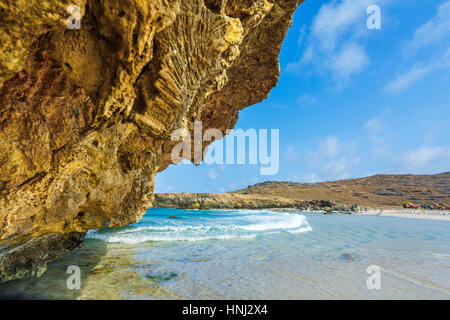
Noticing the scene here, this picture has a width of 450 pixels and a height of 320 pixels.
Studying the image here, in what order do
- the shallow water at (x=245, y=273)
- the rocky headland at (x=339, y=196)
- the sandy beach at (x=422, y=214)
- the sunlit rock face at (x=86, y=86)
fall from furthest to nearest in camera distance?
1. the rocky headland at (x=339, y=196)
2. the sandy beach at (x=422, y=214)
3. the shallow water at (x=245, y=273)
4. the sunlit rock face at (x=86, y=86)

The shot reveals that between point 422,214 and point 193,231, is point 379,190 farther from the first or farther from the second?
point 193,231

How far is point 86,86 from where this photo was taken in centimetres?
317

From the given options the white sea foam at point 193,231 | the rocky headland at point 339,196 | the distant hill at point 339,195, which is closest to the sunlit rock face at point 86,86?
the white sea foam at point 193,231

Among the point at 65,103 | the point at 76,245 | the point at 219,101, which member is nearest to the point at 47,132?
the point at 65,103

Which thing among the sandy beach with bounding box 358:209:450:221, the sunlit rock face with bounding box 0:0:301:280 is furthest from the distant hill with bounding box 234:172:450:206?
the sunlit rock face with bounding box 0:0:301:280

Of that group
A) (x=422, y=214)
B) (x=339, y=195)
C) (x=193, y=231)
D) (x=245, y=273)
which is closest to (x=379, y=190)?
(x=339, y=195)

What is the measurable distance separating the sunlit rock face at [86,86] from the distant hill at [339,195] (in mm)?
39097

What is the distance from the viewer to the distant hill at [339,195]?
43219mm

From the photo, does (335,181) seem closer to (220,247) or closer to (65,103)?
(220,247)

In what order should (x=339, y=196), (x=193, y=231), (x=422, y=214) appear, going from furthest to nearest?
1. (x=339, y=196)
2. (x=422, y=214)
3. (x=193, y=231)

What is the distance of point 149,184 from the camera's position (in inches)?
308

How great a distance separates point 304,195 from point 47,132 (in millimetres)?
58917

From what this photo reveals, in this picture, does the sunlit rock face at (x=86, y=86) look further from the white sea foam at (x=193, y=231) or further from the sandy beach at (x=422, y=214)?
the sandy beach at (x=422, y=214)

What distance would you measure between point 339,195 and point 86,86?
200 feet
